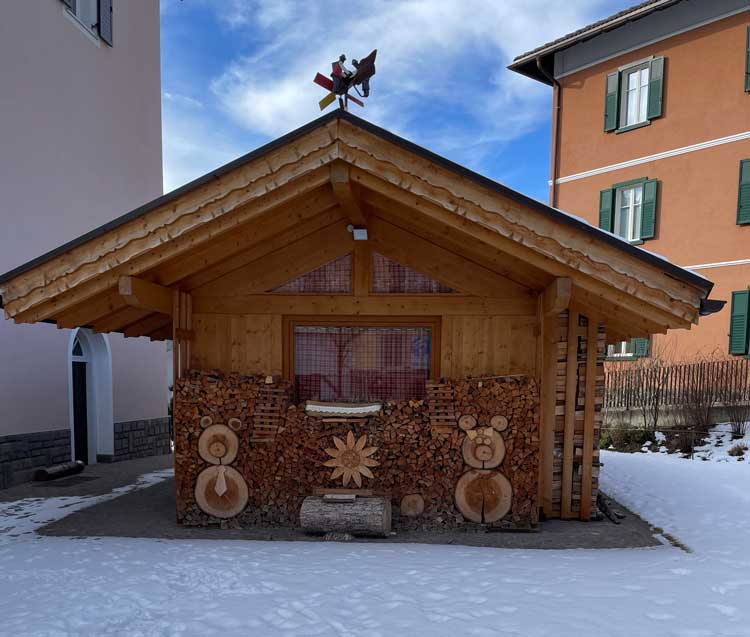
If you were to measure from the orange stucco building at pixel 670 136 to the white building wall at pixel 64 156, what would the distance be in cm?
1144

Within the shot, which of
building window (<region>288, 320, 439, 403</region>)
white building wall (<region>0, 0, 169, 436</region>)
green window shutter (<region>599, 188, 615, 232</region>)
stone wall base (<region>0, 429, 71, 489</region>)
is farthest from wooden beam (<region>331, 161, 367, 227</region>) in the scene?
green window shutter (<region>599, 188, 615, 232</region>)

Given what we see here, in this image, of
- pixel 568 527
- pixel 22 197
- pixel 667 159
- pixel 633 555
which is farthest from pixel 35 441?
pixel 667 159

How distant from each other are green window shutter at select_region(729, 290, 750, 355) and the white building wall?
14517 millimetres

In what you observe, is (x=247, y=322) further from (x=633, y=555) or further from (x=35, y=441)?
(x=35, y=441)

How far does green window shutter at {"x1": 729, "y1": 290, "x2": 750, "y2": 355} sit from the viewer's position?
474 inches

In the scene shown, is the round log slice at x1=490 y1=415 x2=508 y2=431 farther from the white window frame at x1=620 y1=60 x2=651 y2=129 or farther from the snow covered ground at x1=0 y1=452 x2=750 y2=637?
the white window frame at x1=620 y1=60 x2=651 y2=129

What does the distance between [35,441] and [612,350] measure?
14.6m

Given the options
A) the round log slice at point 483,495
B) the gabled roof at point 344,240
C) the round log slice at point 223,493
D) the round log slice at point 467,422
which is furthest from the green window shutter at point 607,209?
the round log slice at point 223,493

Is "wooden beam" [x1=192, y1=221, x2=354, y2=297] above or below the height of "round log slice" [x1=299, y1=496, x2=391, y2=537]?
above

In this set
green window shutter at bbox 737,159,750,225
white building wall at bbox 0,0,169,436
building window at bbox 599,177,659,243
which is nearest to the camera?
white building wall at bbox 0,0,169,436

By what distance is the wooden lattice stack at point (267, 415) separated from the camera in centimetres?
552

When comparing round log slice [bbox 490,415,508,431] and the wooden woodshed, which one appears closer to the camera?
the wooden woodshed

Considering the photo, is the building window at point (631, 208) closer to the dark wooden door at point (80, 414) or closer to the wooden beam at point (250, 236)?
the wooden beam at point (250, 236)

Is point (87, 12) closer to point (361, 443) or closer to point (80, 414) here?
point (80, 414)
